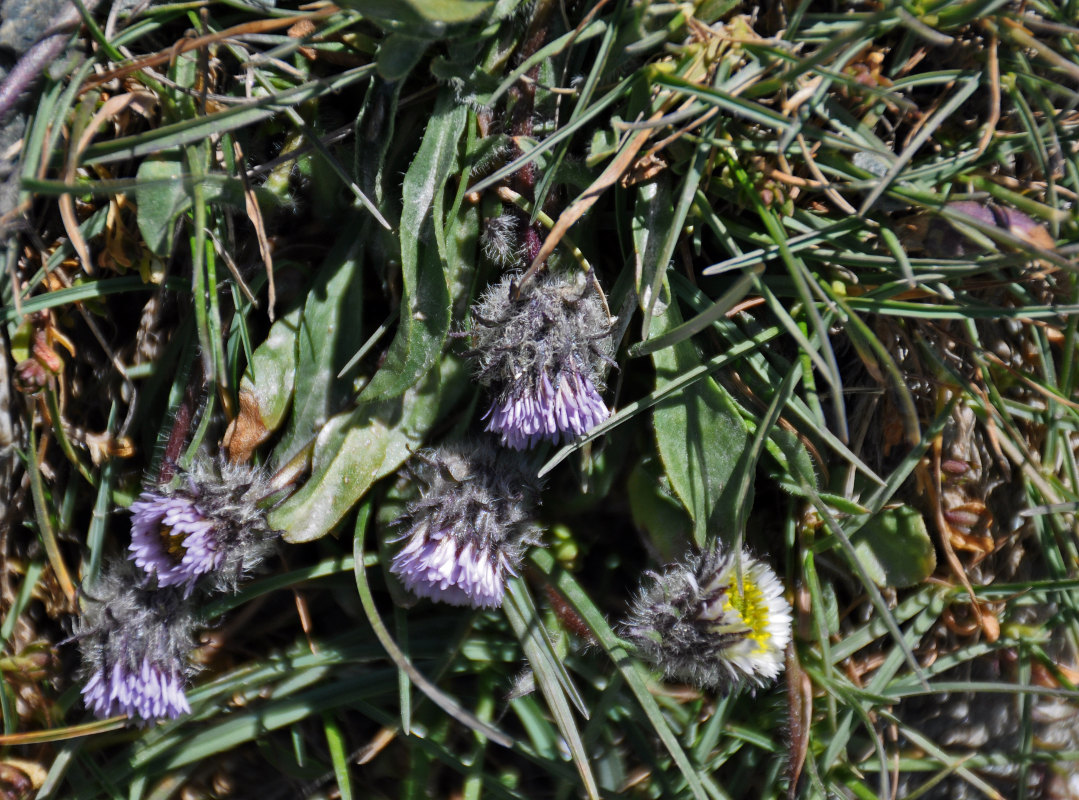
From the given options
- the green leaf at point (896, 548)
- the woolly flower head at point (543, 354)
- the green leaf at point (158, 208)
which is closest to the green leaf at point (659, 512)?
the woolly flower head at point (543, 354)

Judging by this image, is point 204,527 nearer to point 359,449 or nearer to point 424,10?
point 359,449

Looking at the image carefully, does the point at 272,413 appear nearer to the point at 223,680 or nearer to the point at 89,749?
the point at 223,680

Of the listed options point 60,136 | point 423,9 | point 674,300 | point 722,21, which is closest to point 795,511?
point 674,300

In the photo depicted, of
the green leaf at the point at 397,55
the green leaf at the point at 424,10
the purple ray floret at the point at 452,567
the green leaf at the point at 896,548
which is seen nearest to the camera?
the green leaf at the point at 424,10

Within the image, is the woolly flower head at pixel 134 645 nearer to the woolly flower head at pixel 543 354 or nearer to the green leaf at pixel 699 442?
the woolly flower head at pixel 543 354

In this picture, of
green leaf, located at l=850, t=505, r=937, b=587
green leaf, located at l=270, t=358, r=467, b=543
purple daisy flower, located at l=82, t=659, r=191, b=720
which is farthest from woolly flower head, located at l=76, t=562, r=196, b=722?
green leaf, located at l=850, t=505, r=937, b=587

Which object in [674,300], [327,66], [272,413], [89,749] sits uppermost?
[327,66]

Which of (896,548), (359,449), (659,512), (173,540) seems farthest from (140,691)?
(896,548)
